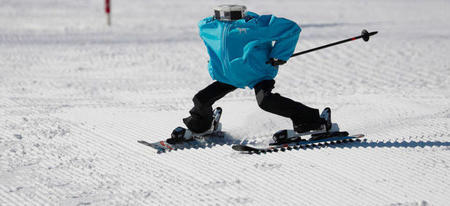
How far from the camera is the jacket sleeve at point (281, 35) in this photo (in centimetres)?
438

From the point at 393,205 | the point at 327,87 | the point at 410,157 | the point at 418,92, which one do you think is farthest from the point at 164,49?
the point at 393,205

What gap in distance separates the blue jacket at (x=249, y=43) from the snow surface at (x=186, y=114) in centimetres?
62

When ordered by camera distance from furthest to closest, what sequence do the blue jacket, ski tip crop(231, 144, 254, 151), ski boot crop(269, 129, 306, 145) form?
1. ski boot crop(269, 129, 306, 145)
2. ski tip crop(231, 144, 254, 151)
3. the blue jacket

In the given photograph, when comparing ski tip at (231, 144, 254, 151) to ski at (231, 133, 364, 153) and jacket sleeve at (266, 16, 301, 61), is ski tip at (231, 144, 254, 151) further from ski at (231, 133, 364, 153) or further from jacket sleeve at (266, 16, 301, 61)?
jacket sleeve at (266, 16, 301, 61)

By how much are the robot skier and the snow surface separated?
0.35 m

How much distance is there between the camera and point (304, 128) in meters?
4.75

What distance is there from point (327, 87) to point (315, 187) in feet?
11.5

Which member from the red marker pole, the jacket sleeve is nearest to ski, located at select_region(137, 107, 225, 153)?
the jacket sleeve

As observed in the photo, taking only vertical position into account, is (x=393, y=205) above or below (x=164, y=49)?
above

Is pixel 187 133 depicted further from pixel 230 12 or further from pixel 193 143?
pixel 230 12

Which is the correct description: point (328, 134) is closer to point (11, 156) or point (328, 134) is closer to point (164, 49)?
point (11, 156)

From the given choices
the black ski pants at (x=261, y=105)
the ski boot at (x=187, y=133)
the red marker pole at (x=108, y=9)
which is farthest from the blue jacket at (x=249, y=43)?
the red marker pole at (x=108, y=9)

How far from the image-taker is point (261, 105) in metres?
4.59

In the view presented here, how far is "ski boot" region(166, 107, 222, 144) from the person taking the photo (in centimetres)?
484
